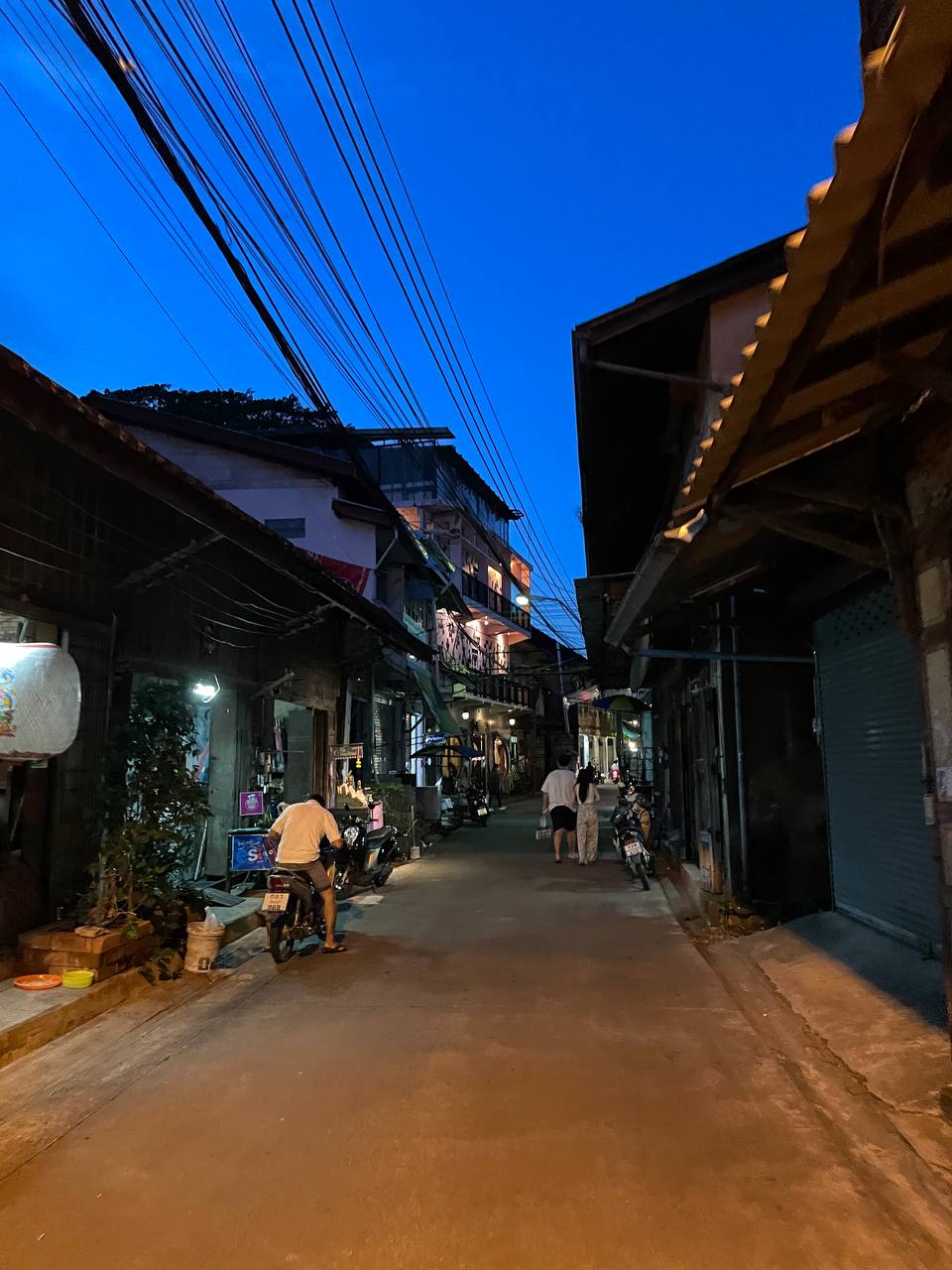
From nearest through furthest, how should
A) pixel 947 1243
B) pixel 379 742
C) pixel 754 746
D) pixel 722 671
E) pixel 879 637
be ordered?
pixel 947 1243, pixel 879 637, pixel 754 746, pixel 722 671, pixel 379 742

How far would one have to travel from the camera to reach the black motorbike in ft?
37.3

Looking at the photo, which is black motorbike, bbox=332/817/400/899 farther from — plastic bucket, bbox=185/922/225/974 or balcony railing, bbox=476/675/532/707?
balcony railing, bbox=476/675/532/707

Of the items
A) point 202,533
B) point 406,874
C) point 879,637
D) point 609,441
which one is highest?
point 609,441

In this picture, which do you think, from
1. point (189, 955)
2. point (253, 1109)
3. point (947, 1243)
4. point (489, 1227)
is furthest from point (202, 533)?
point (947, 1243)

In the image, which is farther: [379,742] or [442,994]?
[379,742]

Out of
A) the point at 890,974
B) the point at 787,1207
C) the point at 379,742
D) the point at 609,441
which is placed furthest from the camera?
the point at 379,742

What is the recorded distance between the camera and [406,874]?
13562mm

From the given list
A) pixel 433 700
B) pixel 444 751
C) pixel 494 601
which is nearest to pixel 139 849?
pixel 433 700

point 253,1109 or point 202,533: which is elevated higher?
point 202,533

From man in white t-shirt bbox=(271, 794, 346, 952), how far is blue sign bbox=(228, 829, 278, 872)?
7.06ft

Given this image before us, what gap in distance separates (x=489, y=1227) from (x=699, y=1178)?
39.0 inches

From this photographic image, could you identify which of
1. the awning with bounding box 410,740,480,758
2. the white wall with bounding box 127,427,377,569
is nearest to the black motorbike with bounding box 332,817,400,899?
the awning with bounding box 410,740,480,758

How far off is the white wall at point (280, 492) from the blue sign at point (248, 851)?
11.0 metres

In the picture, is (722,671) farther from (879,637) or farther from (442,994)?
(442,994)
